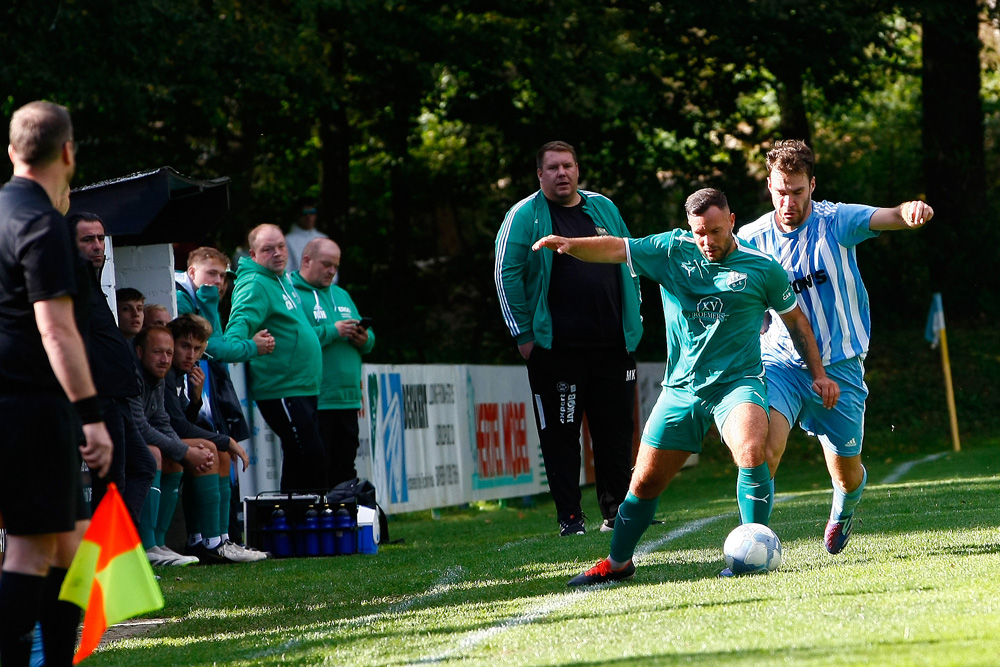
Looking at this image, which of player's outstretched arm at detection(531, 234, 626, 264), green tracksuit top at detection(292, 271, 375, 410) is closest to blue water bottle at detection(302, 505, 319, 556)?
green tracksuit top at detection(292, 271, 375, 410)

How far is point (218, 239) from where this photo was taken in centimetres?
2348

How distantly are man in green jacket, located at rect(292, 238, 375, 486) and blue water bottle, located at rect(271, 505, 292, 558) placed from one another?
115cm

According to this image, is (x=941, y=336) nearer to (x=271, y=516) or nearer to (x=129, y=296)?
(x=271, y=516)

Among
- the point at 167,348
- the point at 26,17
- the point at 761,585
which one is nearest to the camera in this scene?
the point at 761,585

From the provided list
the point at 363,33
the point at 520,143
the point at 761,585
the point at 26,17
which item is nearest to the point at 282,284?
the point at 761,585

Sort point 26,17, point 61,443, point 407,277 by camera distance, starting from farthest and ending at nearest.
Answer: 1. point 407,277
2. point 26,17
3. point 61,443

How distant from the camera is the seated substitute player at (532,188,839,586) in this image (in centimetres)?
699

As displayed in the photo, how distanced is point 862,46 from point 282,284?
47.7ft

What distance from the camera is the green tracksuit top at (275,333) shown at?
1095 cm

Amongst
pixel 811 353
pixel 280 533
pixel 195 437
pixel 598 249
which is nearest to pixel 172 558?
pixel 195 437

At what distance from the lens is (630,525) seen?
280 inches

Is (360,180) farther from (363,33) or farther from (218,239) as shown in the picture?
(363,33)

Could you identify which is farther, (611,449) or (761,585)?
(611,449)

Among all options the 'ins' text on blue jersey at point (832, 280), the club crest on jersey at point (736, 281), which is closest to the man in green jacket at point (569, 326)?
the 'ins' text on blue jersey at point (832, 280)
